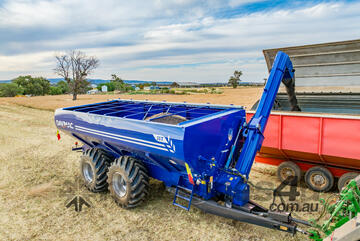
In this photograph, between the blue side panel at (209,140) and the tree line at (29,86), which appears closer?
the blue side panel at (209,140)

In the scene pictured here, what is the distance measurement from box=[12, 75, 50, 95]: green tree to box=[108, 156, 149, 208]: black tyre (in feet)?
224

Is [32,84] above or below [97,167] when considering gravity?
above

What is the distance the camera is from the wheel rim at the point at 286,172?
5.54 metres

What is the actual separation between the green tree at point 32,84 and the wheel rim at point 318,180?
6974 centimetres

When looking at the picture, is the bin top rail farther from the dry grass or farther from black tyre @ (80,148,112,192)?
the dry grass

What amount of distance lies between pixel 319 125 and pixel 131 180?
3.66 metres

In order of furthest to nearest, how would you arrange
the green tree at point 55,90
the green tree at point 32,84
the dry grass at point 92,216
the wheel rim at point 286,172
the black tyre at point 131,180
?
the green tree at point 55,90, the green tree at point 32,84, the wheel rim at point 286,172, the black tyre at point 131,180, the dry grass at point 92,216

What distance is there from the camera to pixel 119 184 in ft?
16.0

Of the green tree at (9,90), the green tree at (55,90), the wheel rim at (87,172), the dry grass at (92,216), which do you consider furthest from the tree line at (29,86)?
the wheel rim at (87,172)

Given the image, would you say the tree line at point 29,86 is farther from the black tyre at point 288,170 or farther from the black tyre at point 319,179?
the black tyre at point 319,179

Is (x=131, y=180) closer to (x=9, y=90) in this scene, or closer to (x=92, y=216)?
(x=92, y=216)

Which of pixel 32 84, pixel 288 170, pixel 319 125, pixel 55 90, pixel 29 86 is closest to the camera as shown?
pixel 319 125

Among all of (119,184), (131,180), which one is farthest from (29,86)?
(131,180)

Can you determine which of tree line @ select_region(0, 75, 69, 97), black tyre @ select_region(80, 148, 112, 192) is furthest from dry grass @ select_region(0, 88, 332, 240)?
tree line @ select_region(0, 75, 69, 97)
